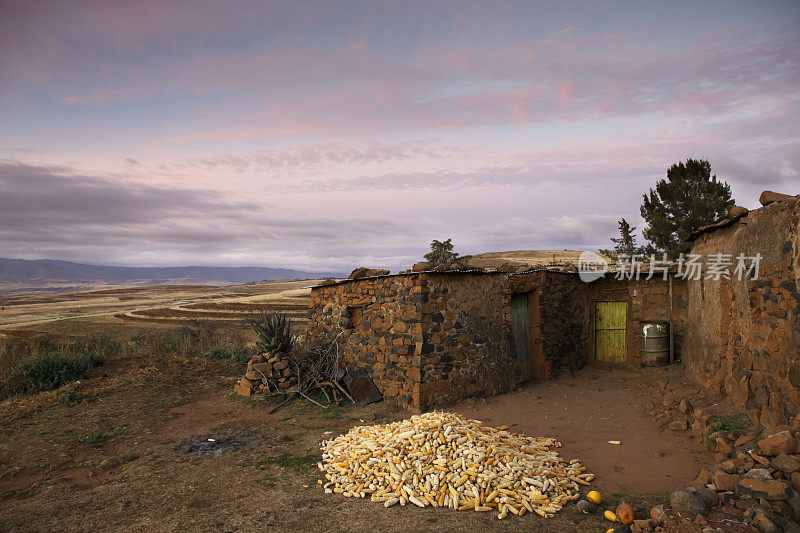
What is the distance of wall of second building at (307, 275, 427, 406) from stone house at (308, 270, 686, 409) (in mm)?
21

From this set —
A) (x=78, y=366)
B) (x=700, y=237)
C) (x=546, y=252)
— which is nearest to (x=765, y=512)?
(x=700, y=237)

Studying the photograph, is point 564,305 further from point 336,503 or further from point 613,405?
point 336,503

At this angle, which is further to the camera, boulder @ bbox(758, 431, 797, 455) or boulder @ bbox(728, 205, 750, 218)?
boulder @ bbox(728, 205, 750, 218)

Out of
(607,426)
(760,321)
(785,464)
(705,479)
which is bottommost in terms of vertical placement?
(607,426)

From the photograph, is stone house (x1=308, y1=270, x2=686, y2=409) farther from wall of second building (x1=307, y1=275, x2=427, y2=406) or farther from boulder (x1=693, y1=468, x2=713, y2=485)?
boulder (x1=693, y1=468, x2=713, y2=485)

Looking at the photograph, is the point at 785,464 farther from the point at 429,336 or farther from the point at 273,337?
the point at 273,337

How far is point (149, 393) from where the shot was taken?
992 centimetres

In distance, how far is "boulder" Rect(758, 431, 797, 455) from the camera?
4.19 metres

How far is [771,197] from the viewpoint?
21.2ft

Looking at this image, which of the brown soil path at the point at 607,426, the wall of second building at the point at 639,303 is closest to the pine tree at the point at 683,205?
A: the wall of second building at the point at 639,303

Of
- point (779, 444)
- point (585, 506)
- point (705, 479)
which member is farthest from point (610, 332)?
point (585, 506)

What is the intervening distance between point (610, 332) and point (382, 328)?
7.48 m

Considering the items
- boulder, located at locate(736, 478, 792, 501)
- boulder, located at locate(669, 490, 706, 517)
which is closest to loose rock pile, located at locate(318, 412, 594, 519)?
boulder, located at locate(669, 490, 706, 517)

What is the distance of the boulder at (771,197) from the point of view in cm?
630
